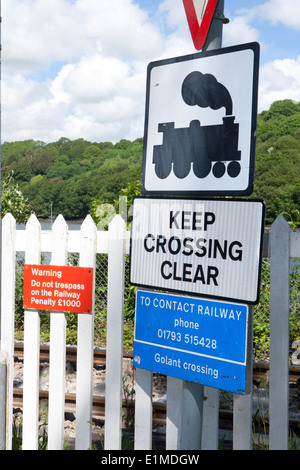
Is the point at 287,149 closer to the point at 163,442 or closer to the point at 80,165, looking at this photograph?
the point at 80,165

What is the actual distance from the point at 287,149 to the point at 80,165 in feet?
44.4

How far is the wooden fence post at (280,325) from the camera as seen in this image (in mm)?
2508

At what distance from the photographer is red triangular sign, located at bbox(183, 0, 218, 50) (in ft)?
7.12

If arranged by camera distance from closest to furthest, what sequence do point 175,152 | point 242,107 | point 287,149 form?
1. point 242,107
2. point 175,152
3. point 287,149

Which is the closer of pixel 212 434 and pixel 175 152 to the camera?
pixel 175 152

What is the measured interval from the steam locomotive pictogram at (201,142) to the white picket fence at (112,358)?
0.56m

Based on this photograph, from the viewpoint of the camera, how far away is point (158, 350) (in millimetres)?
2471

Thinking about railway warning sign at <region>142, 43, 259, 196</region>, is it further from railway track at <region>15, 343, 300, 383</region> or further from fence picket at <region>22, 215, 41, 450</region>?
railway track at <region>15, 343, 300, 383</region>

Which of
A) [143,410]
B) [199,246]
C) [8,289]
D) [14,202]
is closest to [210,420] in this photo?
[143,410]

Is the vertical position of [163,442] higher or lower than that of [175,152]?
lower

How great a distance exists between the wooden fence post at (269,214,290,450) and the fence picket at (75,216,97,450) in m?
1.11

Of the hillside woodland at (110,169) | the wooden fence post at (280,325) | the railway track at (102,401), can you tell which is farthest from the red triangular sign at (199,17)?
the hillside woodland at (110,169)

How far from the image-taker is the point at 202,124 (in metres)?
2.20
